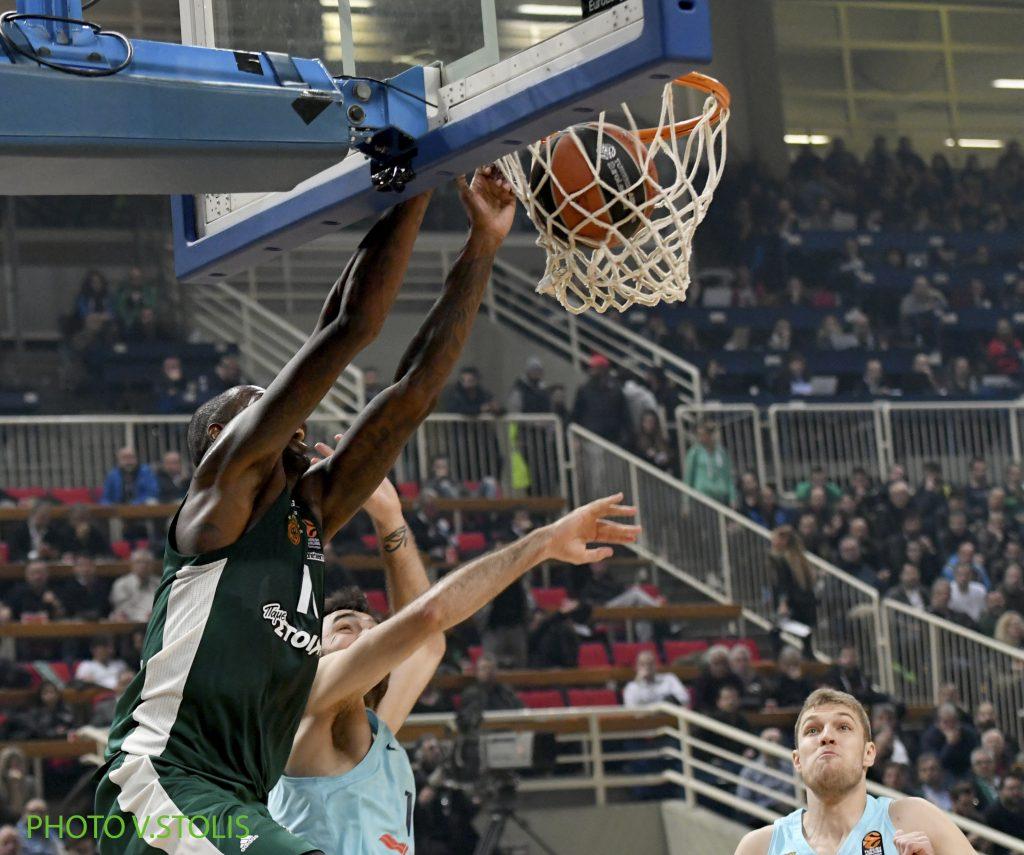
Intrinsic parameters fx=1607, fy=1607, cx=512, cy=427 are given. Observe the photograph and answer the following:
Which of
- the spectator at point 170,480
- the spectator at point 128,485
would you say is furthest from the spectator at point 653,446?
the spectator at point 128,485

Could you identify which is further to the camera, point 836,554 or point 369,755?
point 836,554

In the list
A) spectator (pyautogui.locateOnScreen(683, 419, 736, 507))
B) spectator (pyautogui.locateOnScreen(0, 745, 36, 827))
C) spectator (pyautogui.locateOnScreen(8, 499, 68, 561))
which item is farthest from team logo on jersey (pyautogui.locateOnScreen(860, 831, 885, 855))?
spectator (pyautogui.locateOnScreen(683, 419, 736, 507))

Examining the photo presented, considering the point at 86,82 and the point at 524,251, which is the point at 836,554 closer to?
the point at 524,251

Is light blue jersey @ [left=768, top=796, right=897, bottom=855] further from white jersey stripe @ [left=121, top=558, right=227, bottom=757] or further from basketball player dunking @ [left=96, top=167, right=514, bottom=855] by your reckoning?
white jersey stripe @ [left=121, top=558, right=227, bottom=757]

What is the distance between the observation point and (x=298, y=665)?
306cm

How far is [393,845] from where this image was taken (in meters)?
3.83

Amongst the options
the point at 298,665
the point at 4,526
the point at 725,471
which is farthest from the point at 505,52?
the point at 725,471

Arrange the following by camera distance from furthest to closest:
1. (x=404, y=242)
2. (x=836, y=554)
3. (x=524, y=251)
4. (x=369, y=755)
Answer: (x=524, y=251)
(x=836, y=554)
(x=369, y=755)
(x=404, y=242)

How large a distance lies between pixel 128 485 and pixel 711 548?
481cm

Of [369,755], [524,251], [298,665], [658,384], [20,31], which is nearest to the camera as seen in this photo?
[20,31]

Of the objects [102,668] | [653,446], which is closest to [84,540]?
[102,668]

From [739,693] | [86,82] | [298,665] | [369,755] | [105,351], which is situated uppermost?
[105,351]

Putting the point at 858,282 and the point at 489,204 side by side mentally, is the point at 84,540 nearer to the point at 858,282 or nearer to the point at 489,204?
the point at 858,282

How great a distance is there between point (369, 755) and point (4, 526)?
9.07 meters
